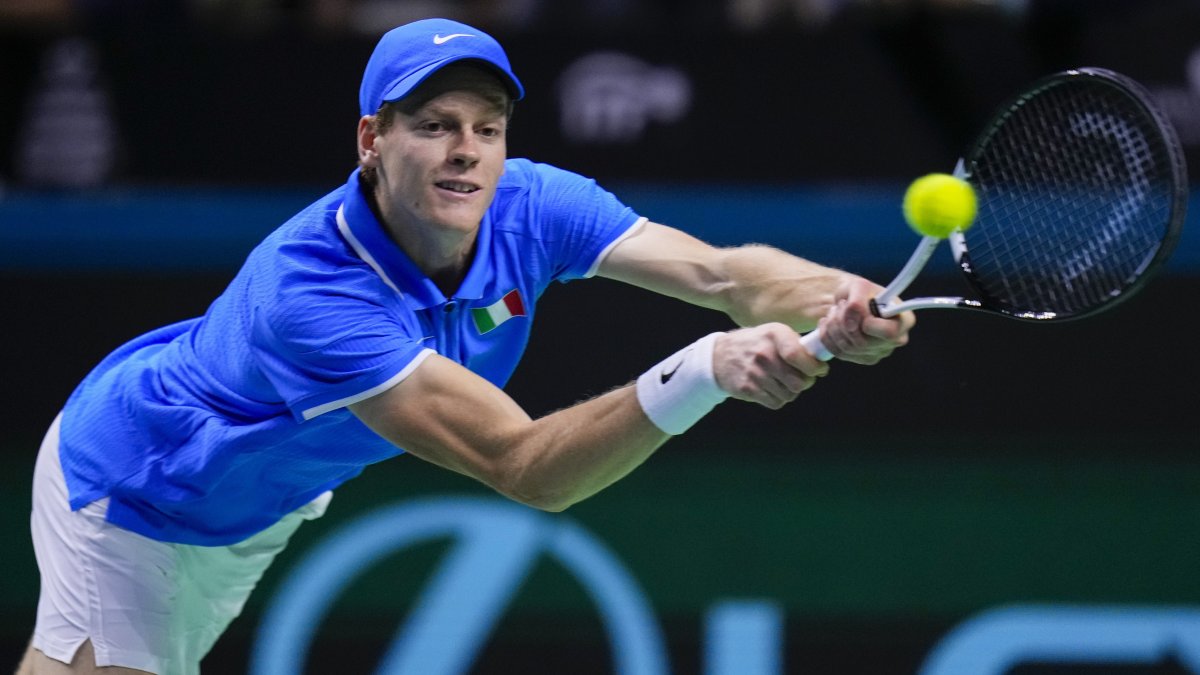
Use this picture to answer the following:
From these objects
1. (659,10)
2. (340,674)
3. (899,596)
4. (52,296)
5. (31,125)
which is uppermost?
(659,10)

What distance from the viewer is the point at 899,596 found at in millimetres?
5535

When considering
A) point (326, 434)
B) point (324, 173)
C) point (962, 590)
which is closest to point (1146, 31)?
point (962, 590)

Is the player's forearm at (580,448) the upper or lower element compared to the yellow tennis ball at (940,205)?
lower

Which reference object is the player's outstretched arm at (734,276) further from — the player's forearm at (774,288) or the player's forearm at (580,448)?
the player's forearm at (580,448)

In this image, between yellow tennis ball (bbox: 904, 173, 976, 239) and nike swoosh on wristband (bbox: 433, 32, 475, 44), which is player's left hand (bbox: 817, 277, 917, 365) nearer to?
yellow tennis ball (bbox: 904, 173, 976, 239)

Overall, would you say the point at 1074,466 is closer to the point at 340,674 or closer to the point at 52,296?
the point at 340,674

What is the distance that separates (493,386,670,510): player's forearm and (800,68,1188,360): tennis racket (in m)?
0.35

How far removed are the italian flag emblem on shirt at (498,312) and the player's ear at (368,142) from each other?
375 millimetres

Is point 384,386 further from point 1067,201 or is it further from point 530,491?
point 1067,201

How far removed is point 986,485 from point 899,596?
46 cm

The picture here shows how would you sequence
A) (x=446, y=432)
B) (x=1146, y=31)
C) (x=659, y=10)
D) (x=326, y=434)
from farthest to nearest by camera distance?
(x=659, y=10), (x=1146, y=31), (x=326, y=434), (x=446, y=432)

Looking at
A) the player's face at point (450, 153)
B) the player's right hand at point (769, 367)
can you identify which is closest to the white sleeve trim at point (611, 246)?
the player's face at point (450, 153)

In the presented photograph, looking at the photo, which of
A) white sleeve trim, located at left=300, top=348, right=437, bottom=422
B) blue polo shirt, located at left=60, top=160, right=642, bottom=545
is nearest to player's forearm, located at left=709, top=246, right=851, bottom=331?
blue polo shirt, located at left=60, top=160, right=642, bottom=545

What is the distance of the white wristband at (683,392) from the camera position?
3008mm
